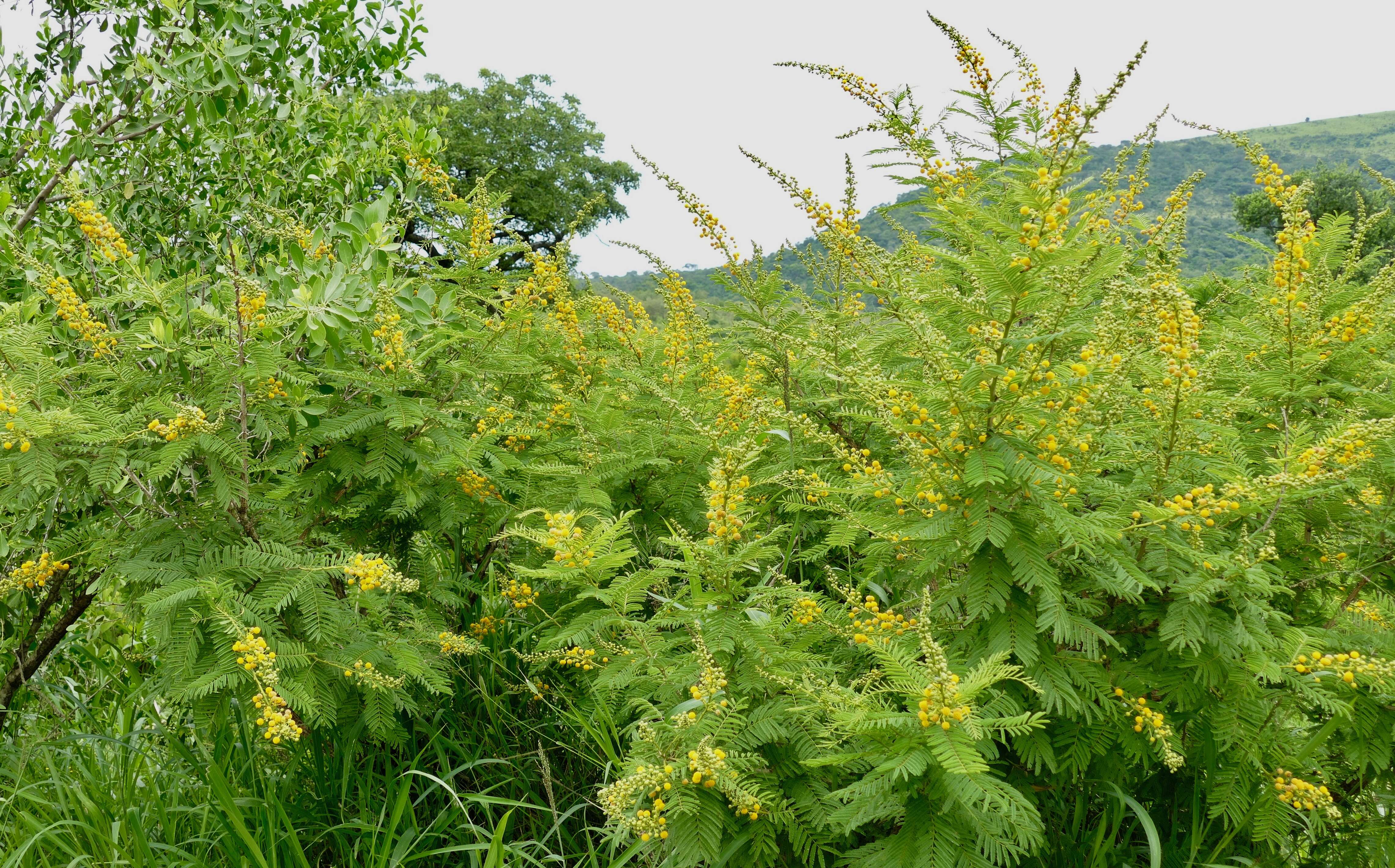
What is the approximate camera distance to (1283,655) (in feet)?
7.51

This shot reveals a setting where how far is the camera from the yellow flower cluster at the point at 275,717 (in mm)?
2172

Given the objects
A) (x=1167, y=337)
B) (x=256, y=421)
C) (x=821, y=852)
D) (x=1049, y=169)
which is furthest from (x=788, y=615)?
(x=256, y=421)

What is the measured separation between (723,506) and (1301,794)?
1.70m

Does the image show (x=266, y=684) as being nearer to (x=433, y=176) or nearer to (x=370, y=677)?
(x=370, y=677)

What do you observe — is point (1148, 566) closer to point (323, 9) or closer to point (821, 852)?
point (821, 852)

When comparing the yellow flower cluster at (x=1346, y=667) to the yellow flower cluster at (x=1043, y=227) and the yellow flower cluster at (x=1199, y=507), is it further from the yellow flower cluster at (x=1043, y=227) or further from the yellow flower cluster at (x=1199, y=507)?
the yellow flower cluster at (x=1043, y=227)

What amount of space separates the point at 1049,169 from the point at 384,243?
220 cm

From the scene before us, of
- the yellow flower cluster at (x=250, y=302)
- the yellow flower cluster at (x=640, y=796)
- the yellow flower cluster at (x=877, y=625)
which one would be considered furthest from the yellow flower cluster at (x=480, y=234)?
the yellow flower cluster at (x=640, y=796)

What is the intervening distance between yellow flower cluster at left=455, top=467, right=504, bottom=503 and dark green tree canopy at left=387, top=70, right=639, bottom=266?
29393 millimetres

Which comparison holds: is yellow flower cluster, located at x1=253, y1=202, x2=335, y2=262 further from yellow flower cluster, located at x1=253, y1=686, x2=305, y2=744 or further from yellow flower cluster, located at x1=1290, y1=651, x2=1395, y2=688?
yellow flower cluster, located at x1=1290, y1=651, x2=1395, y2=688

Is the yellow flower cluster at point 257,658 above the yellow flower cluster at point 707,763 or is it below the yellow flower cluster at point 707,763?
above

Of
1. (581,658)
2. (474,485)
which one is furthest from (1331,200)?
(581,658)

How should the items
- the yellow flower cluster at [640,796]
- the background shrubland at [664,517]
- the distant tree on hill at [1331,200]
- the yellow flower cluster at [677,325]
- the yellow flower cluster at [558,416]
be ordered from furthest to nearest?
the distant tree on hill at [1331,200], the yellow flower cluster at [677,325], the yellow flower cluster at [558,416], the background shrubland at [664,517], the yellow flower cluster at [640,796]

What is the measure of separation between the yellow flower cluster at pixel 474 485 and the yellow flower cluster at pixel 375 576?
0.78 meters
